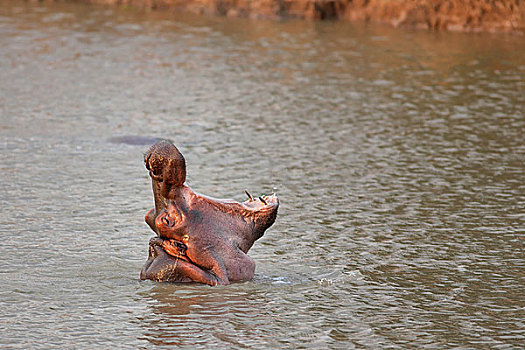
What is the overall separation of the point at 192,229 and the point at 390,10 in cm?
1524

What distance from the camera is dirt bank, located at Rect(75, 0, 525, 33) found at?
61.8 feet

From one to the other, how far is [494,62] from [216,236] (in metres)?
10.5

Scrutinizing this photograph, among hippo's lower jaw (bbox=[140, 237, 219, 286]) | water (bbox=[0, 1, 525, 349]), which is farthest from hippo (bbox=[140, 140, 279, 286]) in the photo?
water (bbox=[0, 1, 525, 349])

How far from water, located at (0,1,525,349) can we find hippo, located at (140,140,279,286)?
0.11 metres

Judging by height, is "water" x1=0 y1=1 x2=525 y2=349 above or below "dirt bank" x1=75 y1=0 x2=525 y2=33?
below

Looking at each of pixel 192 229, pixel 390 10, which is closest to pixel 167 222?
pixel 192 229

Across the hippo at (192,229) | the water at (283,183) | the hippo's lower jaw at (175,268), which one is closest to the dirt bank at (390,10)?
the water at (283,183)

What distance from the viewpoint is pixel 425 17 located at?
770 inches

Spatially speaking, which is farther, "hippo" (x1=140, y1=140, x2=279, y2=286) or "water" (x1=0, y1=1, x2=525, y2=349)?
"hippo" (x1=140, y1=140, x2=279, y2=286)

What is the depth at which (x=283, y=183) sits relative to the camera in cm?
884

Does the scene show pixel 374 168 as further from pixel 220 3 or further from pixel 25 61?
pixel 220 3

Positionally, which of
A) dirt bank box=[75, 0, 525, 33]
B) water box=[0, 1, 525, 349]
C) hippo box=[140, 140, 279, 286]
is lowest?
water box=[0, 1, 525, 349]

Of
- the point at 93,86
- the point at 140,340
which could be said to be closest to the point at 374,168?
the point at 140,340

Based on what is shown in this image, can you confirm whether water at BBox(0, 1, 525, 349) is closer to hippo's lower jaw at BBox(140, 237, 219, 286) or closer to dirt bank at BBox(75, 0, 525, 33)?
hippo's lower jaw at BBox(140, 237, 219, 286)
